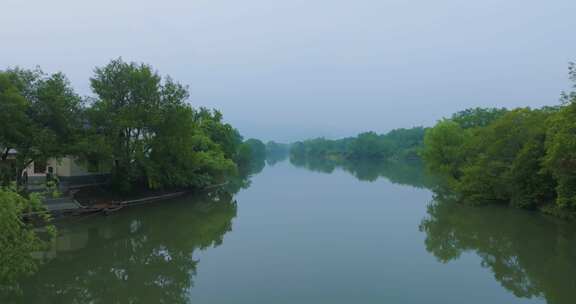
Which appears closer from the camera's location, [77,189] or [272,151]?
[77,189]

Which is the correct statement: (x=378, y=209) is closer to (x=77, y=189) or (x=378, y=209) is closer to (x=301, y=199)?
(x=301, y=199)

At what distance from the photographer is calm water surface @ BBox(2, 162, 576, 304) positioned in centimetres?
1016

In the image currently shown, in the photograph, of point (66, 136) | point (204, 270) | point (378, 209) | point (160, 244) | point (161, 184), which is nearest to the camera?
point (204, 270)

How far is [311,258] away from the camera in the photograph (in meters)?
13.2

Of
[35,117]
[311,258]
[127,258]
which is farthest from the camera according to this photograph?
[35,117]

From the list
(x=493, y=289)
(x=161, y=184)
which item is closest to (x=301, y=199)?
(x=161, y=184)

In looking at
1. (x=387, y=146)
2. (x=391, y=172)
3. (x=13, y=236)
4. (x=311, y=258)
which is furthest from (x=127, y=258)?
(x=387, y=146)

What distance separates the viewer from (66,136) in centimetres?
2150

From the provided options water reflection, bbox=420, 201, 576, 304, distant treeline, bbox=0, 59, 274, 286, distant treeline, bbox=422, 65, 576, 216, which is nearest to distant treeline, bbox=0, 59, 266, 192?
distant treeline, bbox=0, 59, 274, 286

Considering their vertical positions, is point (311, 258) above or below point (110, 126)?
below

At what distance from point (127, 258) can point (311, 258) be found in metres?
6.18

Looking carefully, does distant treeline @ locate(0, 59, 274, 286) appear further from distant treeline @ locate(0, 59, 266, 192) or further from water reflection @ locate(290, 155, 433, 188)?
water reflection @ locate(290, 155, 433, 188)

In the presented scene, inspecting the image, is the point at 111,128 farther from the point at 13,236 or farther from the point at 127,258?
the point at 13,236

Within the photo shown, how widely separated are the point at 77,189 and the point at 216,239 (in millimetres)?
12318
